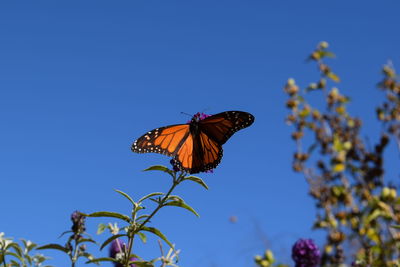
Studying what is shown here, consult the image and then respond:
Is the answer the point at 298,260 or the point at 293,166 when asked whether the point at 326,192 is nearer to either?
the point at 293,166

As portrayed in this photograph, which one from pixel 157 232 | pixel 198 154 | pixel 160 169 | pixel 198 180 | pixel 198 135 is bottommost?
pixel 157 232

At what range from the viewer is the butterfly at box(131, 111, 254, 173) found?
3299mm

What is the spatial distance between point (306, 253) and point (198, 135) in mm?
1063

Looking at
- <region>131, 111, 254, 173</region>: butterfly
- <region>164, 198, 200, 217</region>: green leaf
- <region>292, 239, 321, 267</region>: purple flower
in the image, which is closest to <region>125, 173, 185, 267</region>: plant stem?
<region>164, 198, 200, 217</region>: green leaf

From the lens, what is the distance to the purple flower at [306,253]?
11.1 feet

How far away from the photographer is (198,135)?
3408mm

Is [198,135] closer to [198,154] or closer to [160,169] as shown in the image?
[198,154]

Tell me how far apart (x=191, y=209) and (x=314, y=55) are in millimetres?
4114

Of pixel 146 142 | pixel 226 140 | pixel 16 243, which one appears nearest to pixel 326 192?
pixel 226 140

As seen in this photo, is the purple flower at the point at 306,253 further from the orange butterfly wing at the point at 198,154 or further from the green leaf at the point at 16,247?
the green leaf at the point at 16,247

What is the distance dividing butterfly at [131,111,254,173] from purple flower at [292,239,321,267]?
32.5 inches

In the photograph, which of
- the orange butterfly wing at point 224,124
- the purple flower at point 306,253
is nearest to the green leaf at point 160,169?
the orange butterfly wing at point 224,124

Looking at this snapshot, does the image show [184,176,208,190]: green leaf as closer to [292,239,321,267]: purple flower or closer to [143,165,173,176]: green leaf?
[143,165,173,176]: green leaf

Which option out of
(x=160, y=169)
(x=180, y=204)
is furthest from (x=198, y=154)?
(x=180, y=204)
